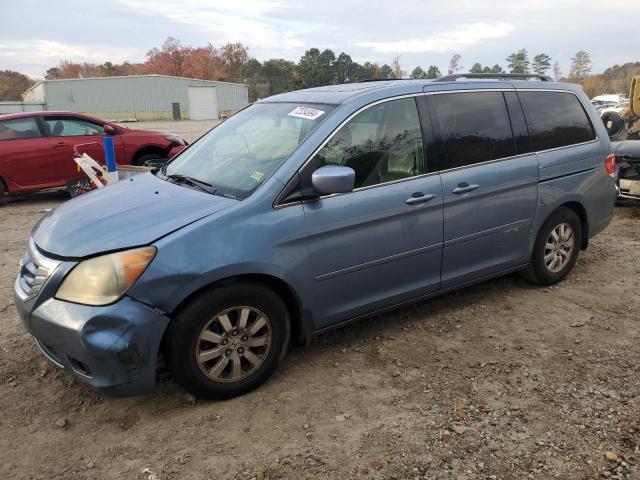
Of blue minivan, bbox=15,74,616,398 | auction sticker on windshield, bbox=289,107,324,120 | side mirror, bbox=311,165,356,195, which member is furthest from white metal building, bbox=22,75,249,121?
side mirror, bbox=311,165,356,195

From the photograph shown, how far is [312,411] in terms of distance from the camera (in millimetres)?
2934

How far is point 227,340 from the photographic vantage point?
291 cm

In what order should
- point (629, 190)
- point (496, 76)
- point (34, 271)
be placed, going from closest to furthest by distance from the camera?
point (34, 271), point (496, 76), point (629, 190)

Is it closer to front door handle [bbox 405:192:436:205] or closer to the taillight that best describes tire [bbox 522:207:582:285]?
the taillight

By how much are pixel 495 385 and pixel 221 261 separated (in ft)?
5.90

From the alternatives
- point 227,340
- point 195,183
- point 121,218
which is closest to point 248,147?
point 195,183

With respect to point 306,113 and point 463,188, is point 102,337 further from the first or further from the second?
point 463,188

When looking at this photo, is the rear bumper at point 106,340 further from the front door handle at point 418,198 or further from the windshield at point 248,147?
the front door handle at point 418,198

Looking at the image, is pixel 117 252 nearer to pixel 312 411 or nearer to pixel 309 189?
pixel 309 189

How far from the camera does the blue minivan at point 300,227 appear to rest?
268 cm

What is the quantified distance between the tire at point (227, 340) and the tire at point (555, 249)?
96.6 inches

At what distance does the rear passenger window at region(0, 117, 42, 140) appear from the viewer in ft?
27.8

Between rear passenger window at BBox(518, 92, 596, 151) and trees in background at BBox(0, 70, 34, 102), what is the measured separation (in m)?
98.4

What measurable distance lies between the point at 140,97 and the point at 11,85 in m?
45.1
